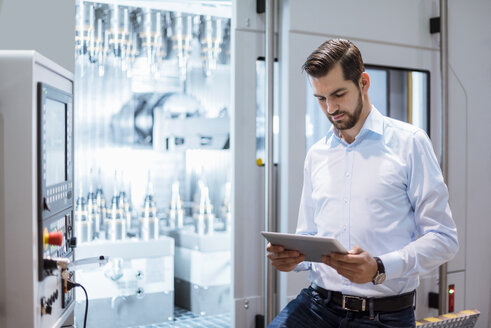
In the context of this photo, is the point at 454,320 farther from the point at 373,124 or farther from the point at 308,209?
the point at 373,124

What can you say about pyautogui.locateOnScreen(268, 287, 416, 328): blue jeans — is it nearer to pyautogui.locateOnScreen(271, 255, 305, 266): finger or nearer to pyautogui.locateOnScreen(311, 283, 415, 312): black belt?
pyautogui.locateOnScreen(311, 283, 415, 312): black belt

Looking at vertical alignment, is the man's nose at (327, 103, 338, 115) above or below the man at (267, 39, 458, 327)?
above

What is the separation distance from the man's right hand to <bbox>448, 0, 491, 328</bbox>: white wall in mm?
1402

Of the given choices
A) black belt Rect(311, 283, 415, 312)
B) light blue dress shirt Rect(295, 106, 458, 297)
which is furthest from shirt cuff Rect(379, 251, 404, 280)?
black belt Rect(311, 283, 415, 312)

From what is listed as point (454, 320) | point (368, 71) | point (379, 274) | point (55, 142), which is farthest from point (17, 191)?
point (454, 320)

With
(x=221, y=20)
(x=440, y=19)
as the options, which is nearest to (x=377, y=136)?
(x=440, y=19)

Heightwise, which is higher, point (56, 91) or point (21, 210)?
point (56, 91)

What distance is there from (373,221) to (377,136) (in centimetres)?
28

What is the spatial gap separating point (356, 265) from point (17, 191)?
0.93 m

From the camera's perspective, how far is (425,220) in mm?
1665

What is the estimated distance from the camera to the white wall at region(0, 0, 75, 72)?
1920 millimetres

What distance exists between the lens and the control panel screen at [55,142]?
1509 mm

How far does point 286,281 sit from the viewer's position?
232 centimetres

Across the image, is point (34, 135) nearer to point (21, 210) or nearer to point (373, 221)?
point (21, 210)
